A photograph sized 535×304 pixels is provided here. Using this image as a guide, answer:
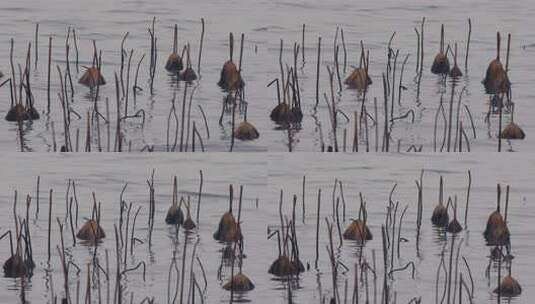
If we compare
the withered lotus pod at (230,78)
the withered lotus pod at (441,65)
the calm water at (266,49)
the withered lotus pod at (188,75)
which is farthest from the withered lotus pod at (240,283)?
the withered lotus pod at (441,65)

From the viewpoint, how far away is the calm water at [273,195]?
1004cm

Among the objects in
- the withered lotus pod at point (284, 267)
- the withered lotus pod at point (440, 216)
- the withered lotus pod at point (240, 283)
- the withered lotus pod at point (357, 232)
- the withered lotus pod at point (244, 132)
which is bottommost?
the withered lotus pod at point (240, 283)

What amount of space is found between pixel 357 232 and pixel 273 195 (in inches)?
19.7

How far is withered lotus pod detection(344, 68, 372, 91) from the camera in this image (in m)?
12.2

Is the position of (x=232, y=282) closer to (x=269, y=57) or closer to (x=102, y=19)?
(x=269, y=57)

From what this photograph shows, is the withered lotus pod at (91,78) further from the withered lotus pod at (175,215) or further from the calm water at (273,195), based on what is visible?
the withered lotus pod at (175,215)

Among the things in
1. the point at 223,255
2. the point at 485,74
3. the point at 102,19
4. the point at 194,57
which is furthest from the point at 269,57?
the point at 223,255

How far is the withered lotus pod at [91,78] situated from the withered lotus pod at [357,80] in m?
1.44

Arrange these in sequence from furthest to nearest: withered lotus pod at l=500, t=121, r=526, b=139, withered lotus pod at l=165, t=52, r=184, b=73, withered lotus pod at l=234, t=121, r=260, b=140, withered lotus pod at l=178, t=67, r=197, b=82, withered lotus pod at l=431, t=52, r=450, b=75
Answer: withered lotus pod at l=431, t=52, r=450, b=75
withered lotus pod at l=165, t=52, r=184, b=73
withered lotus pod at l=178, t=67, r=197, b=82
withered lotus pod at l=500, t=121, r=526, b=139
withered lotus pod at l=234, t=121, r=260, b=140

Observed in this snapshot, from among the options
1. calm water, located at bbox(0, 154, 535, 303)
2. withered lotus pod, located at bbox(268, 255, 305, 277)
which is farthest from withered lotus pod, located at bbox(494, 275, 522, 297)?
withered lotus pod, located at bbox(268, 255, 305, 277)

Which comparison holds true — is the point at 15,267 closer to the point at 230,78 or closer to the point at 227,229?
the point at 227,229

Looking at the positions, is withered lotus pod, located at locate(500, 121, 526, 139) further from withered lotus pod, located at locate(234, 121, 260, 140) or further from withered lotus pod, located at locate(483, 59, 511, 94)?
withered lotus pod, located at locate(234, 121, 260, 140)

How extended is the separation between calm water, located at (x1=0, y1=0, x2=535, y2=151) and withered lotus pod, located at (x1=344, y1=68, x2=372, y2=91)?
0.09 meters

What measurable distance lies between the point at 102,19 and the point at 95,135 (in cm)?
525
